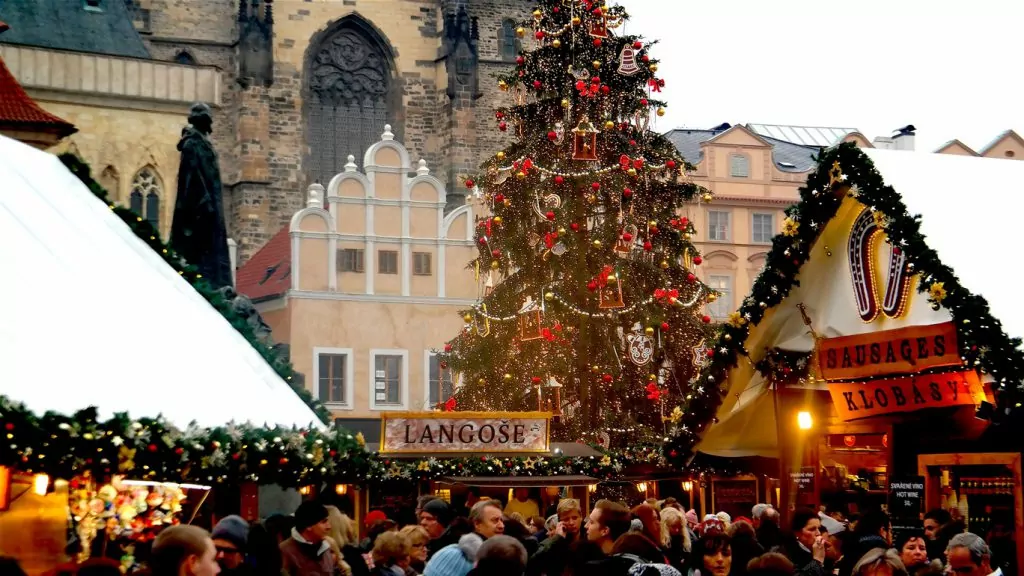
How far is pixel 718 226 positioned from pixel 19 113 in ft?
87.8

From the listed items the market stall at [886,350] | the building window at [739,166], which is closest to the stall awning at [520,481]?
the market stall at [886,350]

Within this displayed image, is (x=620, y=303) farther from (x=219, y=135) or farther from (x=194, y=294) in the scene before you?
(x=219, y=135)

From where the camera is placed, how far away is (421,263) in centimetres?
3734

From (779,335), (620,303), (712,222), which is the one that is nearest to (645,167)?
(620,303)

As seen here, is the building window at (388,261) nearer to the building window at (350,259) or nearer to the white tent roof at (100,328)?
the building window at (350,259)

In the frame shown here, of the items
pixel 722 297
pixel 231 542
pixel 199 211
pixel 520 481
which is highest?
pixel 722 297

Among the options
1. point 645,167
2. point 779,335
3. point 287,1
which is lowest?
point 779,335

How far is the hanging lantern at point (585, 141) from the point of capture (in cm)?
2325

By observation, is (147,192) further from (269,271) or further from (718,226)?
(718,226)

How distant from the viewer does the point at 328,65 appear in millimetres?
47938

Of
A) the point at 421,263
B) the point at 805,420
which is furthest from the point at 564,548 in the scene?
the point at 421,263

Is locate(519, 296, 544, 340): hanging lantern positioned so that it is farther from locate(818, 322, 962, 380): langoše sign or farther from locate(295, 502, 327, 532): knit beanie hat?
locate(295, 502, 327, 532): knit beanie hat

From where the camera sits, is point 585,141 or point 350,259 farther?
point 350,259

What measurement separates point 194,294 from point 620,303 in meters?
12.6
